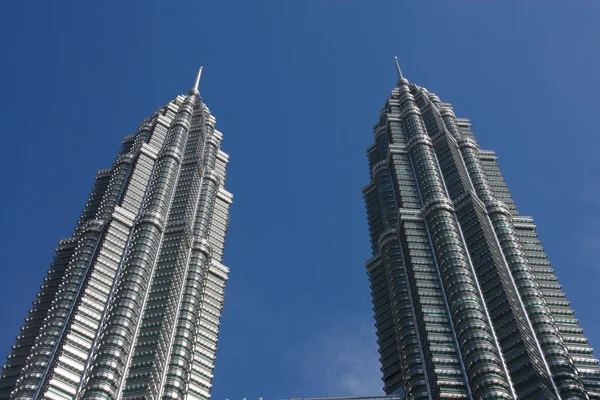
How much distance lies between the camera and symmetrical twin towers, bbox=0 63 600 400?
123m

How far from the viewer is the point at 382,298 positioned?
161 m

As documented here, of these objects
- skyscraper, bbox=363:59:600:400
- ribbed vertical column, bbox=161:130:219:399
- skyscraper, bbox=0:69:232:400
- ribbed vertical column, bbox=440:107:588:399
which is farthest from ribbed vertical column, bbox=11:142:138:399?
ribbed vertical column, bbox=440:107:588:399

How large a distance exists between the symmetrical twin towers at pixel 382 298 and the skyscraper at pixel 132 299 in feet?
0.98

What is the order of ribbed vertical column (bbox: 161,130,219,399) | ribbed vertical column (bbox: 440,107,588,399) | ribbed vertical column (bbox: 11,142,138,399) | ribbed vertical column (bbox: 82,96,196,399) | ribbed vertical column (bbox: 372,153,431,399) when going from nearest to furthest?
ribbed vertical column (bbox: 440,107,588,399), ribbed vertical column (bbox: 11,142,138,399), ribbed vertical column (bbox: 82,96,196,399), ribbed vertical column (bbox: 161,130,219,399), ribbed vertical column (bbox: 372,153,431,399)

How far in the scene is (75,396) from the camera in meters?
120

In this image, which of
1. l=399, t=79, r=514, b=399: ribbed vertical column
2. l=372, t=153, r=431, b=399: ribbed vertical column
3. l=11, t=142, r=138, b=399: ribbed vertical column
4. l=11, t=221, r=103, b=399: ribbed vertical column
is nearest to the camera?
l=399, t=79, r=514, b=399: ribbed vertical column

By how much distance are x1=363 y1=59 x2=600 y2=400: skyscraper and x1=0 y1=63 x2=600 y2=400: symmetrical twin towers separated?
28cm

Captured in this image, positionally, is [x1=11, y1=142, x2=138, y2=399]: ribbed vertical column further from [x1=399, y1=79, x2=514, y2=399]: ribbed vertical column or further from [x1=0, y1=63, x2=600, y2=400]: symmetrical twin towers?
[x1=399, y1=79, x2=514, y2=399]: ribbed vertical column

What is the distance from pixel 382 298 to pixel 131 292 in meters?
54.0

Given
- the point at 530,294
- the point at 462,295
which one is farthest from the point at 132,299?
the point at 530,294

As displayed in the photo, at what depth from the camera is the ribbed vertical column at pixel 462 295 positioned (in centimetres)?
11969

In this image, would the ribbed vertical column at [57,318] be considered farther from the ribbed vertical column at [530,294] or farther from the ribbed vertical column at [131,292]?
the ribbed vertical column at [530,294]

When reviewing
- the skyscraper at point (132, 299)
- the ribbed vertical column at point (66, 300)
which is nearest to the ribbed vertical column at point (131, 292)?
the skyscraper at point (132, 299)

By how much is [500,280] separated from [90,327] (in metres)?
75.7
